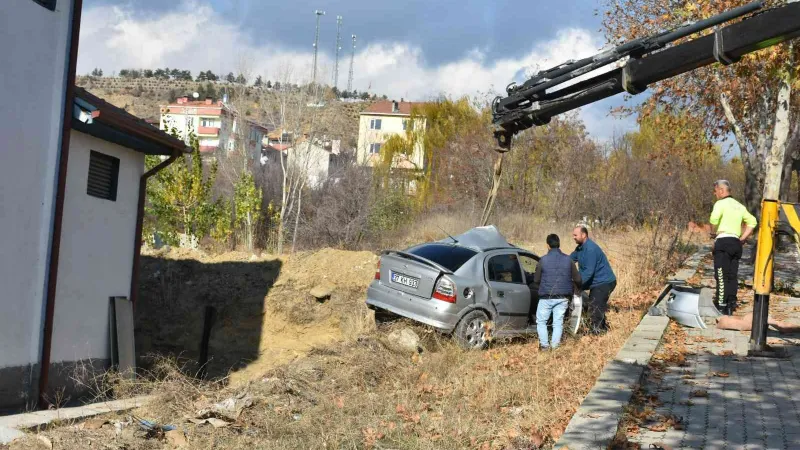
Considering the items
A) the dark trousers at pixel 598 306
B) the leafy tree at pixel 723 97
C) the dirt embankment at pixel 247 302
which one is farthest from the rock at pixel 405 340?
the leafy tree at pixel 723 97

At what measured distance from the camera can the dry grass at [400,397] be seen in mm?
7465

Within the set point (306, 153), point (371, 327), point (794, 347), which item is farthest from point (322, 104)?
point (794, 347)

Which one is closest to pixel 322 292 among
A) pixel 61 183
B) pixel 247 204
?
pixel 61 183

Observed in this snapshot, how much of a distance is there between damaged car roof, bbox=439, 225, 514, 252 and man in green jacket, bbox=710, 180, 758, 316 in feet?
10.8

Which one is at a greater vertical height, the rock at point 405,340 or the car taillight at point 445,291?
the car taillight at point 445,291

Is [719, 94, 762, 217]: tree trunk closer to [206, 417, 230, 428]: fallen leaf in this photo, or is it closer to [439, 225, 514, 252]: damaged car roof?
[439, 225, 514, 252]: damaged car roof

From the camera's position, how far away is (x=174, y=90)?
114562mm

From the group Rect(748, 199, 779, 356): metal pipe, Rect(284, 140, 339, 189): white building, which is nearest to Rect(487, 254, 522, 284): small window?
Rect(748, 199, 779, 356): metal pipe

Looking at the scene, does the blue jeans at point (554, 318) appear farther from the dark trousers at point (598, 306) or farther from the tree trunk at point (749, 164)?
the tree trunk at point (749, 164)

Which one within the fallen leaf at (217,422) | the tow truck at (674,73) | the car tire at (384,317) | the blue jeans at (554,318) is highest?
the tow truck at (674,73)

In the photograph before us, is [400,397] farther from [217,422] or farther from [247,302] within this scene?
[247,302]

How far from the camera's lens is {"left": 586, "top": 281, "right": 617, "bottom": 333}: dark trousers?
12.9m

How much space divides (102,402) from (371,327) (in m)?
4.38

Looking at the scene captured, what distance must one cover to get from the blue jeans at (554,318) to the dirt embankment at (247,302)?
6.99 meters
